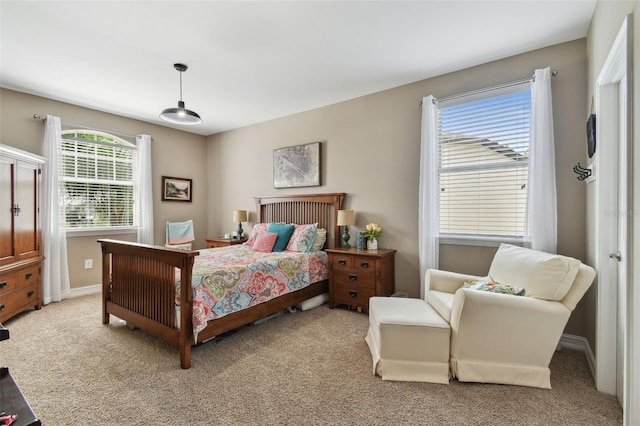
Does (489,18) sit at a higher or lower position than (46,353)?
higher

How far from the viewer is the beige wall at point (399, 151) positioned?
2600 millimetres

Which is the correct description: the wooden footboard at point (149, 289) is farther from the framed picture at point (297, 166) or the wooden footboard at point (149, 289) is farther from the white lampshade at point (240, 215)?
the framed picture at point (297, 166)

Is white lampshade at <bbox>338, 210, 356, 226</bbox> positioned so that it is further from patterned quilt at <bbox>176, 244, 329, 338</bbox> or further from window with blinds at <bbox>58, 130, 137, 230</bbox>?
window with blinds at <bbox>58, 130, 137, 230</bbox>

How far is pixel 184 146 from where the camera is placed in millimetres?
Result: 5340

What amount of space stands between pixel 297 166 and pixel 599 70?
3.28m

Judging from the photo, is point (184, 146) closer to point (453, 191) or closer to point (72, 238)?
point (72, 238)

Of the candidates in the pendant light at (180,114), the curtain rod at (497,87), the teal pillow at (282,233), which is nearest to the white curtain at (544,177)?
the curtain rod at (497,87)

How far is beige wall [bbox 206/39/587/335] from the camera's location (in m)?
2.60

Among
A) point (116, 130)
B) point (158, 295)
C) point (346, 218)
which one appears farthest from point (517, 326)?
point (116, 130)

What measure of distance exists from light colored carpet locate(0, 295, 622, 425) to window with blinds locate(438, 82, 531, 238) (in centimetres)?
131

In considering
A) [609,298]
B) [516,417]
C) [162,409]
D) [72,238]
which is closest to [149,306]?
[162,409]

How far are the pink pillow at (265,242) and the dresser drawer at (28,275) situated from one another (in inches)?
95.5

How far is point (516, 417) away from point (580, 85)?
2.65 m

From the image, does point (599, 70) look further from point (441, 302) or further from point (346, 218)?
point (346, 218)
